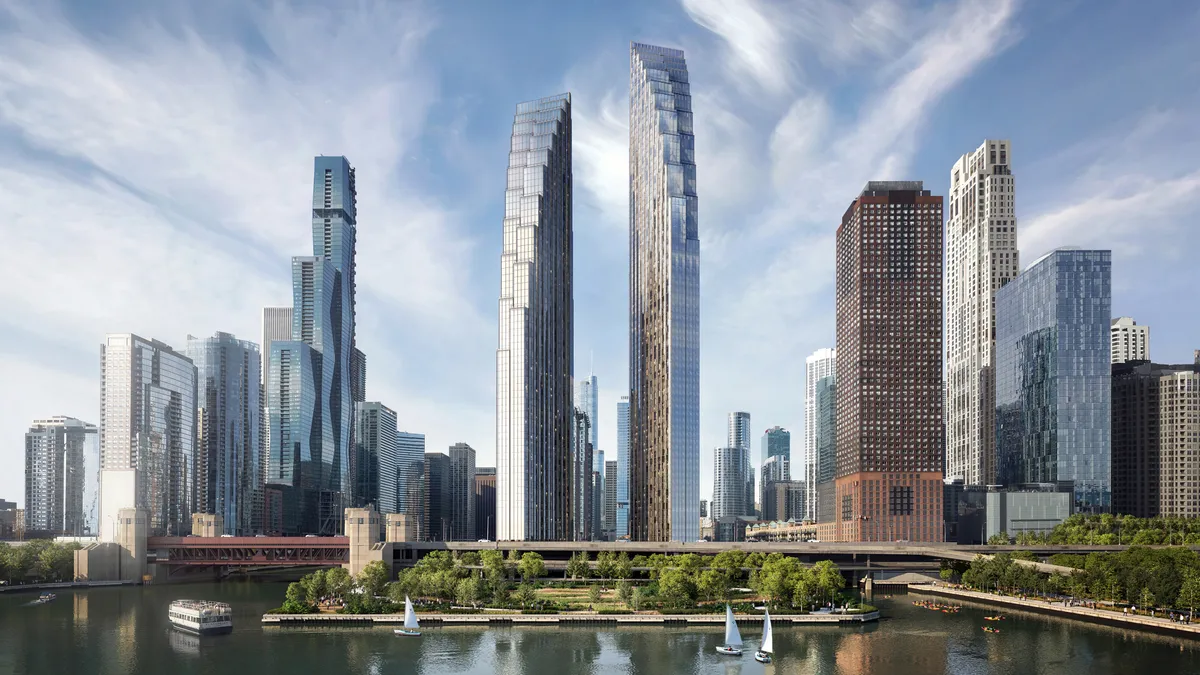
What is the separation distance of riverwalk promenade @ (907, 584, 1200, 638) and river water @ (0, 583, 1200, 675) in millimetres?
3714

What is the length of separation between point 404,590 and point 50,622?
50786 millimetres

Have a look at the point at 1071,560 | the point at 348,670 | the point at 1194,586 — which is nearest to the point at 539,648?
the point at 348,670

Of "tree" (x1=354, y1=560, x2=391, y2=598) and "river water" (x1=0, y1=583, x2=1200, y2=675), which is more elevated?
"tree" (x1=354, y1=560, x2=391, y2=598)

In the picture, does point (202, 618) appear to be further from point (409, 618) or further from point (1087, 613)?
point (1087, 613)

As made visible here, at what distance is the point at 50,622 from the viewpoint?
155 meters

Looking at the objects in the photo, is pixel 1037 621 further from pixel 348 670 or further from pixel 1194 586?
pixel 348 670

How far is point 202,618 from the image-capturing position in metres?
138

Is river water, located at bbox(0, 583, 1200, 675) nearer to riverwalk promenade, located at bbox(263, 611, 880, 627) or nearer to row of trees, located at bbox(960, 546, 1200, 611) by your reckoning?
riverwalk promenade, located at bbox(263, 611, 880, 627)

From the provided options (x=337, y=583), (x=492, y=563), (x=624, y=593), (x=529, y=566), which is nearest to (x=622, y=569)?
(x=529, y=566)

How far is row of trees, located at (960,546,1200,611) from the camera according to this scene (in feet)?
472

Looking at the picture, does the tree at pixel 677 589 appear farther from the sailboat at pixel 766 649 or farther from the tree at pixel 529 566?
the tree at pixel 529 566

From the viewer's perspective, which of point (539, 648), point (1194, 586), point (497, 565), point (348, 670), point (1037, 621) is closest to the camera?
point (348, 670)

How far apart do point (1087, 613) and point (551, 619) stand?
246ft

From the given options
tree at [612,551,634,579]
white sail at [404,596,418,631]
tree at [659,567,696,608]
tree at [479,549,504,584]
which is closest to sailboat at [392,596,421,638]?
white sail at [404,596,418,631]
